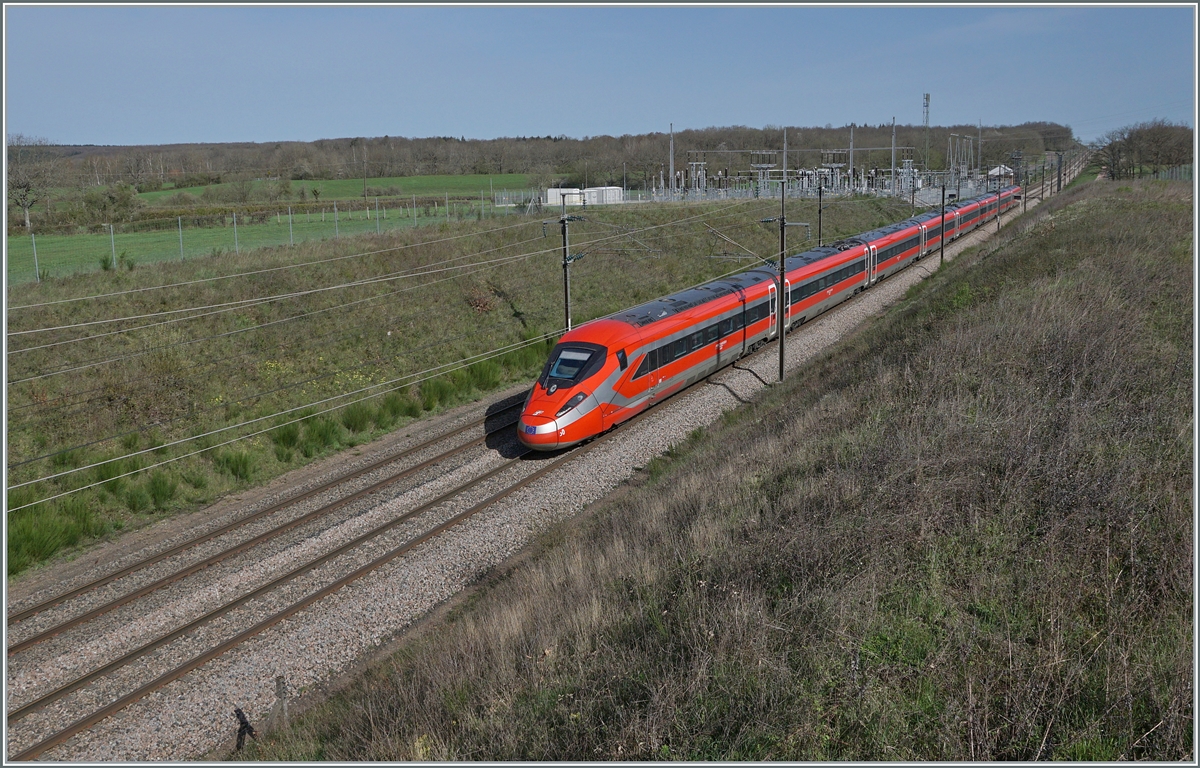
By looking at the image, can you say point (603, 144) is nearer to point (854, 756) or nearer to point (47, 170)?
point (47, 170)

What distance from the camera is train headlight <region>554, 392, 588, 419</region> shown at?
1858 cm

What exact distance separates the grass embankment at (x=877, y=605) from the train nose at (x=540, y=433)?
3703 millimetres

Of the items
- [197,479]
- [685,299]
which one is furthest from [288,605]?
[685,299]

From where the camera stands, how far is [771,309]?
27922 millimetres

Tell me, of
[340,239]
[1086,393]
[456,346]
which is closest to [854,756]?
[1086,393]

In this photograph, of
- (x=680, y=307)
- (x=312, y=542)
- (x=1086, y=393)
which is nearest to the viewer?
(x=1086, y=393)

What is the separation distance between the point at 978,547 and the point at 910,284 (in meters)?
33.0

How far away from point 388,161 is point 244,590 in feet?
276

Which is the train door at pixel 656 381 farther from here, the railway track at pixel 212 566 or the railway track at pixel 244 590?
the railway track at pixel 212 566

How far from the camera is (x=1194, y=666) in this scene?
604cm

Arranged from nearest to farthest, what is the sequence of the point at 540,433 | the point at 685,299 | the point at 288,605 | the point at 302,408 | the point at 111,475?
the point at 288,605 < the point at 111,475 < the point at 540,433 < the point at 302,408 < the point at 685,299

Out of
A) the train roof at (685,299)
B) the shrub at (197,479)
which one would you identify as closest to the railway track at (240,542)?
the shrub at (197,479)

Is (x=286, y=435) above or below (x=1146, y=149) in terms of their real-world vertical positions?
below

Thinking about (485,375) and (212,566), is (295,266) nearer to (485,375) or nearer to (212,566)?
(485,375)
